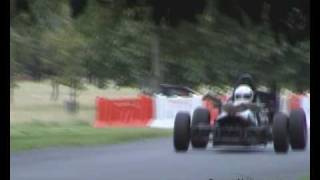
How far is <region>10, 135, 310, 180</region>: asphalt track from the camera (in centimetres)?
456

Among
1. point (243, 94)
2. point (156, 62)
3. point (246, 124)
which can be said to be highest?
point (156, 62)

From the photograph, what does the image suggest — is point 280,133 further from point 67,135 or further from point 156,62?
point 67,135

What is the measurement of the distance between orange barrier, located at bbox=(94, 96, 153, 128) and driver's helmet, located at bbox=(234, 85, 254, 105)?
0.67m

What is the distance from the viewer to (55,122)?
199 inches

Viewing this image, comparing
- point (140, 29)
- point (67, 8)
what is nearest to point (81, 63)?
point (140, 29)

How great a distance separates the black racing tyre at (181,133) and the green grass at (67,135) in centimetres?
37

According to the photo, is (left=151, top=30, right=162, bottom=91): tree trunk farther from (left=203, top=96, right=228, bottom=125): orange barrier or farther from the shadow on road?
the shadow on road

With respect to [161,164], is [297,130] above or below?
above

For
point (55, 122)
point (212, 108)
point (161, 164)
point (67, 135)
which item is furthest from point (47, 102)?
point (212, 108)

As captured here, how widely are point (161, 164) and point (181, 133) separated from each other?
51 cm

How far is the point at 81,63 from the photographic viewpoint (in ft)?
13.9

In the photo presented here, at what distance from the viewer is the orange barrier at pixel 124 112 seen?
5136 millimetres

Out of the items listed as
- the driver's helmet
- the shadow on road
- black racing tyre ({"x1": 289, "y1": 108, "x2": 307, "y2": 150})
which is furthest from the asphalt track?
the driver's helmet

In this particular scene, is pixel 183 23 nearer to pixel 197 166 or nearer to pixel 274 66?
pixel 274 66
